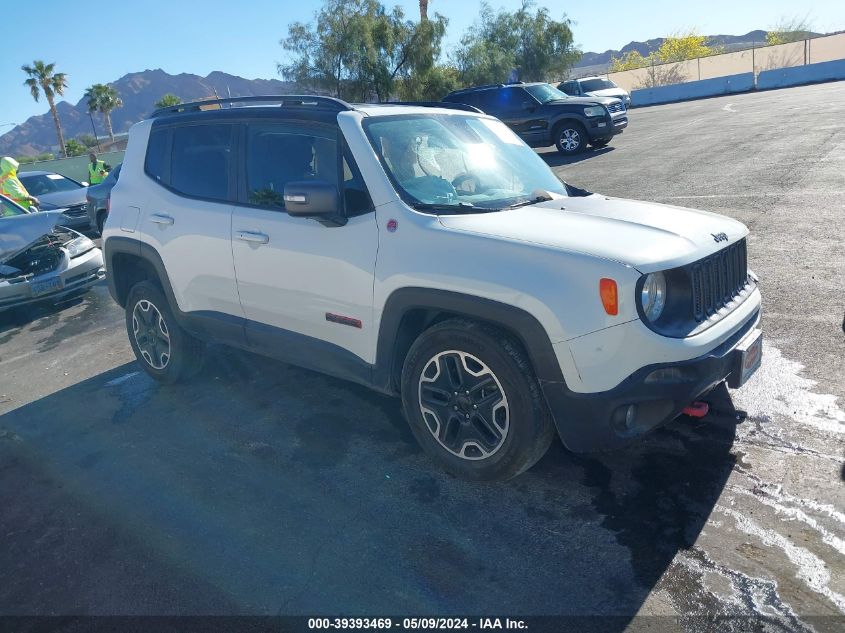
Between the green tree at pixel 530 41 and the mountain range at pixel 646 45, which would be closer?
the green tree at pixel 530 41

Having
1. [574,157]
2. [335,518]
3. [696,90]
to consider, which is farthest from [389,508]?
[696,90]

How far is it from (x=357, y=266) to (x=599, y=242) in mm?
1345

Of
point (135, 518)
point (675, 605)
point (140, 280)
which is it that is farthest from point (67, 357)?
point (675, 605)

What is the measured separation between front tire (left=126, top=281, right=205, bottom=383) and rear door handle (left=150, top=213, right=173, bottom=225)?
2.00ft

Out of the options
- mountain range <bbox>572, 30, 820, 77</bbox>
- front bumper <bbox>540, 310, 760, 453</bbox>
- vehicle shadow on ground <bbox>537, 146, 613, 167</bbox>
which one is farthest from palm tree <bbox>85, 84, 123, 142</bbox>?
mountain range <bbox>572, 30, 820, 77</bbox>

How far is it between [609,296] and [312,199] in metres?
1.68

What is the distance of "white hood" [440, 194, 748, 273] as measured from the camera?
3.25 metres

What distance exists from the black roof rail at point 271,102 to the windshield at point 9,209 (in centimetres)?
442

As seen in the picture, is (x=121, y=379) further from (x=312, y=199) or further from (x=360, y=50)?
(x=360, y=50)

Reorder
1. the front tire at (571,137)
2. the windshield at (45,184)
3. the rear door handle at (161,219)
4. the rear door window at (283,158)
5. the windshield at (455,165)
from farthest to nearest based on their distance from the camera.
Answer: the front tire at (571,137)
the windshield at (45,184)
the rear door handle at (161,219)
the rear door window at (283,158)
the windshield at (455,165)

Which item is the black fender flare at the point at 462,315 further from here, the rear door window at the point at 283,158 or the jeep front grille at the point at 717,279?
the rear door window at the point at 283,158

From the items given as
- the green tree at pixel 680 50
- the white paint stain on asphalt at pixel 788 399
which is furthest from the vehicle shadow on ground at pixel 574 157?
the green tree at pixel 680 50

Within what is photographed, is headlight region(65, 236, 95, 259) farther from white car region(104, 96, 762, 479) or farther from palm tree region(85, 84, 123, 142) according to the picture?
palm tree region(85, 84, 123, 142)

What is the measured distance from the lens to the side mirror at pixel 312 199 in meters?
3.80
